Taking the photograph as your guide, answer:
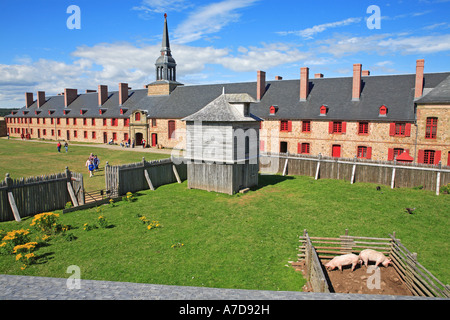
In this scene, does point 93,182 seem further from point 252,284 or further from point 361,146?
point 361,146

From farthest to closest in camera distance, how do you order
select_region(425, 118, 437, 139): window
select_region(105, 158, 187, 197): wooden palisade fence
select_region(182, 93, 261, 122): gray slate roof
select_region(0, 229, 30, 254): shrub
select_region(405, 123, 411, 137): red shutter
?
select_region(405, 123, 411, 137): red shutter → select_region(425, 118, 437, 139): window → select_region(182, 93, 261, 122): gray slate roof → select_region(105, 158, 187, 197): wooden palisade fence → select_region(0, 229, 30, 254): shrub

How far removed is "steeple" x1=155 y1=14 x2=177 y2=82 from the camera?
47188 millimetres

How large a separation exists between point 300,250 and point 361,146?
2414 centimetres

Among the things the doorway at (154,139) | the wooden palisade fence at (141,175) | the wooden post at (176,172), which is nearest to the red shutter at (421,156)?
the wooden palisade fence at (141,175)

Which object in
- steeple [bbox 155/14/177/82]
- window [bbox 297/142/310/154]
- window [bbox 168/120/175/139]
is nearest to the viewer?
window [bbox 297/142/310/154]

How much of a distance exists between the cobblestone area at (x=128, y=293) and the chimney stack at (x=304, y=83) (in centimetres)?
3158

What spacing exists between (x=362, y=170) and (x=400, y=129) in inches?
371

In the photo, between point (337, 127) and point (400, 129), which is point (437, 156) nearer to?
point (400, 129)

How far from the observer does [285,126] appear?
3712 centimetres

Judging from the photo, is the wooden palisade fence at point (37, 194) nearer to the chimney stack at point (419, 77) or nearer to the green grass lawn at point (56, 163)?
the green grass lawn at point (56, 163)

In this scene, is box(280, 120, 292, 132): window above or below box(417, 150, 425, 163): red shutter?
above

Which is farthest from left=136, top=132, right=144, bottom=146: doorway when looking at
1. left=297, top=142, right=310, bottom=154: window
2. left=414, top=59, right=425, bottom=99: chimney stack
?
left=414, top=59, right=425, bottom=99: chimney stack

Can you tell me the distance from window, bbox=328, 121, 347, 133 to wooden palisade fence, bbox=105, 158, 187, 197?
57.8 ft

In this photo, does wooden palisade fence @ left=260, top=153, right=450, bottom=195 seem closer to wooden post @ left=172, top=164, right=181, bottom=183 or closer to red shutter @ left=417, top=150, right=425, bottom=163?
red shutter @ left=417, top=150, right=425, bottom=163
